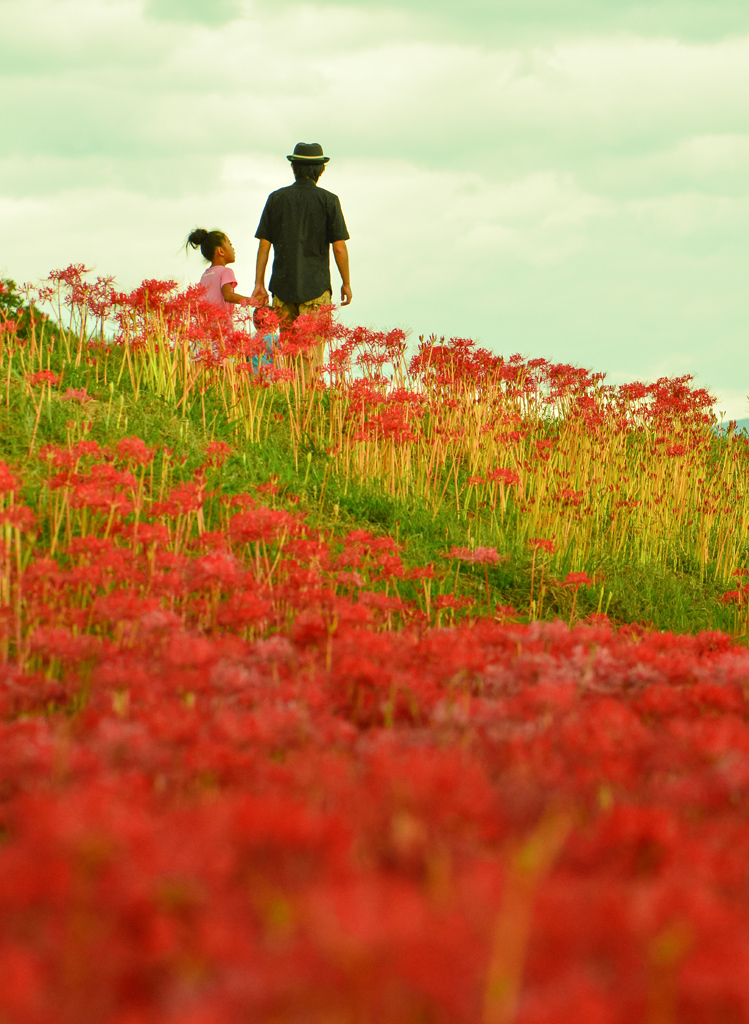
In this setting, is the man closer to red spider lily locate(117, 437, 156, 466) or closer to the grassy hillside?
the grassy hillside

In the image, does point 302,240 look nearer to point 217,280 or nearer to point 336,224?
point 336,224

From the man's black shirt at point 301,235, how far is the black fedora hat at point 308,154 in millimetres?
301

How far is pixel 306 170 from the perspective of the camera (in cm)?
1171

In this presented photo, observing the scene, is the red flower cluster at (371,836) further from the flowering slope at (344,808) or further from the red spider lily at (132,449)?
the red spider lily at (132,449)

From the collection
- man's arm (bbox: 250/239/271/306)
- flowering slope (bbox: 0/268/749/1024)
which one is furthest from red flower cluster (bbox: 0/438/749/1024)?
man's arm (bbox: 250/239/271/306)

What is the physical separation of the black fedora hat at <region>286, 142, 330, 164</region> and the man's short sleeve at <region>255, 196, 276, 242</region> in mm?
649

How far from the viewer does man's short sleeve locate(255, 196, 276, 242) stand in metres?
11.7

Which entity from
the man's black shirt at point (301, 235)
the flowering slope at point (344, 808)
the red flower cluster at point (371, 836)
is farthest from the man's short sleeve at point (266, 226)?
the red flower cluster at point (371, 836)

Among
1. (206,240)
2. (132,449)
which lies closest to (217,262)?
(206,240)

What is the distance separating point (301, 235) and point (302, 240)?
61mm

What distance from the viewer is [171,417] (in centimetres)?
827

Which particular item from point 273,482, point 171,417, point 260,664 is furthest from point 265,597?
point 171,417

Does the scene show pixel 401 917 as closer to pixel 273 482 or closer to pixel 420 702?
pixel 420 702

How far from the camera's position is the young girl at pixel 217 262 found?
38.5 feet
